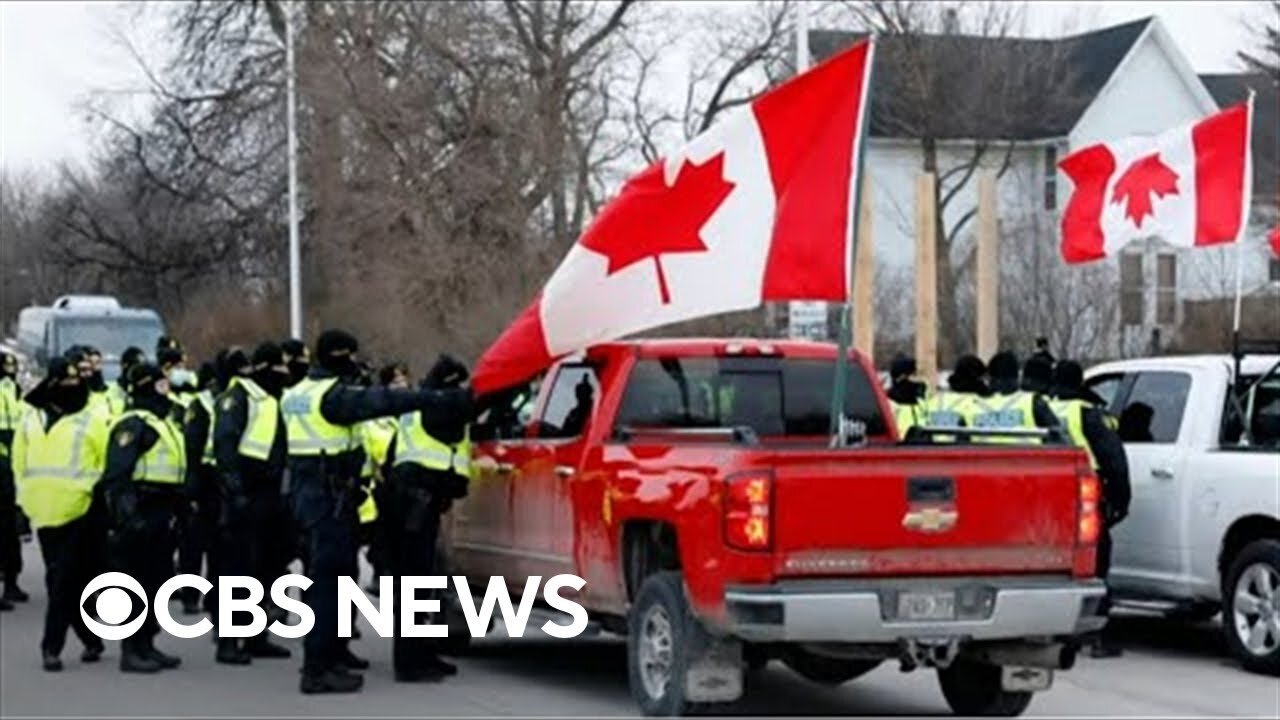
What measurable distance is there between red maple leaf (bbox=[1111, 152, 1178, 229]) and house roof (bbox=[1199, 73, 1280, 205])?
30987mm

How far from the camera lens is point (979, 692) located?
11.7 metres

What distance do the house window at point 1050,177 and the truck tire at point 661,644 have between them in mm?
39324

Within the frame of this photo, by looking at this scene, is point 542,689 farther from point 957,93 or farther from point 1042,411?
point 957,93

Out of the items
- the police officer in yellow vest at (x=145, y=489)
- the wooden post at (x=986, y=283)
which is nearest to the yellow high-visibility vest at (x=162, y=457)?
the police officer in yellow vest at (x=145, y=489)

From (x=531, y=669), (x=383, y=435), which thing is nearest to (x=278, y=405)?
(x=383, y=435)

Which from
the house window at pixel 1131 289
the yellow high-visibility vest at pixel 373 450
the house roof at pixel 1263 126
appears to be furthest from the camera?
the house roof at pixel 1263 126

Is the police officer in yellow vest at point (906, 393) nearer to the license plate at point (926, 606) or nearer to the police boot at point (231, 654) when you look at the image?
the police boot at point (231, 654)

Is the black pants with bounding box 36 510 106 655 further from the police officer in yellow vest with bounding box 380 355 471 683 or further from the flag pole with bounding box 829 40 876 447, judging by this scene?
the flag pole with bounding box 829 40 876 447

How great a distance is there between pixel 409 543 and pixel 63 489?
2341 mm

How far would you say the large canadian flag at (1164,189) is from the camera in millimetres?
16188

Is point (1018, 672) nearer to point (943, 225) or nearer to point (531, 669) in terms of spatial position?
point (531, 669)

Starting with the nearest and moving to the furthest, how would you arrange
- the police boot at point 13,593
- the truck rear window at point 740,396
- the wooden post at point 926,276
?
1. the truck rear window at point 740,396
2. the police boot at point 13,593
3. the wooden post at point 926,276

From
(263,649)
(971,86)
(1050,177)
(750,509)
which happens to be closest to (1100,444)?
(750,509)

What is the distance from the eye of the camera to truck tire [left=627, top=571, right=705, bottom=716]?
10.8m
